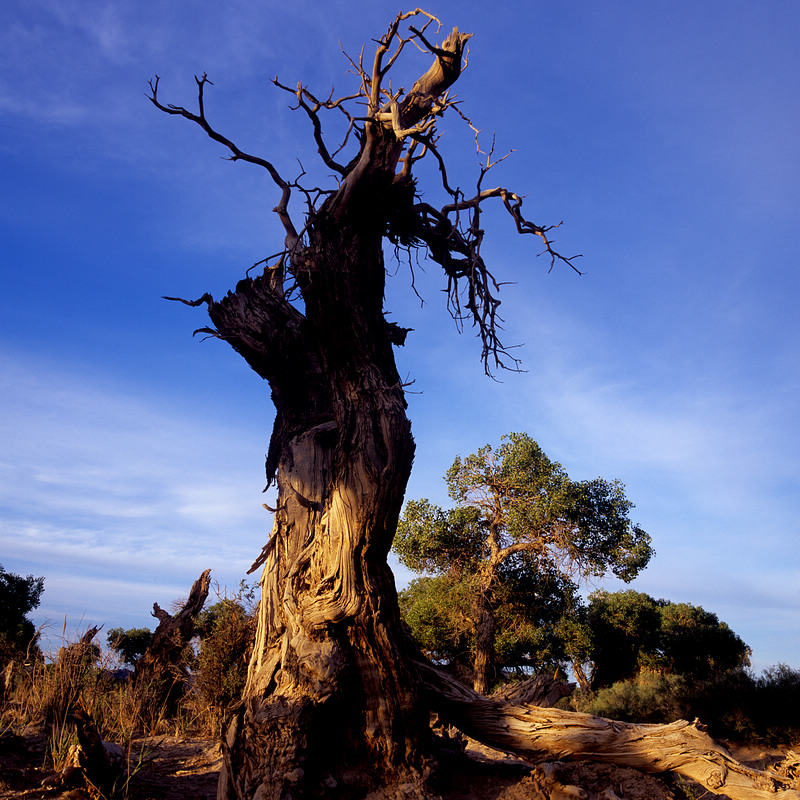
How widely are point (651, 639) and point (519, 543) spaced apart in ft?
26.2

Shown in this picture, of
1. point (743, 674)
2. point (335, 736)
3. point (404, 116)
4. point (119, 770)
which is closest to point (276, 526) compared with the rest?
point (335, 736)

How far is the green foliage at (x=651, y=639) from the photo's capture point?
21781 millimetres

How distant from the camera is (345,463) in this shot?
6262mm

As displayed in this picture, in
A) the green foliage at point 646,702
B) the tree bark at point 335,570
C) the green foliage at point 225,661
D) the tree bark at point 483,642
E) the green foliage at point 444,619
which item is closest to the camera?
the tree bark at point 335,570

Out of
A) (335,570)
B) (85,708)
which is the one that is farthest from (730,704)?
(85,708)

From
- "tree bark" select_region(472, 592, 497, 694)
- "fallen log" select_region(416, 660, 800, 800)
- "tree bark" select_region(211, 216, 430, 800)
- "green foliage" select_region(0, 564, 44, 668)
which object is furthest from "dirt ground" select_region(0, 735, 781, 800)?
"green foliage" select_region(0, 564, 44, 668)

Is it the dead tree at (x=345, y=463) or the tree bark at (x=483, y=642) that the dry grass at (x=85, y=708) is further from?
the tree bark at (x=483, y=642)

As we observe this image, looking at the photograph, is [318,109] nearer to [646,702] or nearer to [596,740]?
[596,740]

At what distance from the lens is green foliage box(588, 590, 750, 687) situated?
21781mm

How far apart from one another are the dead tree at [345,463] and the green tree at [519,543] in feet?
39.6

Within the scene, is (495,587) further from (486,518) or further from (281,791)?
(281,791)

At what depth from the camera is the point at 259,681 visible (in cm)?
568

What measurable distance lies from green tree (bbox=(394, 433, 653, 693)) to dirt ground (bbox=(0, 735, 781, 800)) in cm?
1206

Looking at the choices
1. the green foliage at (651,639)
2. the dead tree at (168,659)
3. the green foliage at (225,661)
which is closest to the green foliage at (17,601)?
the dead tree at (168,659)
